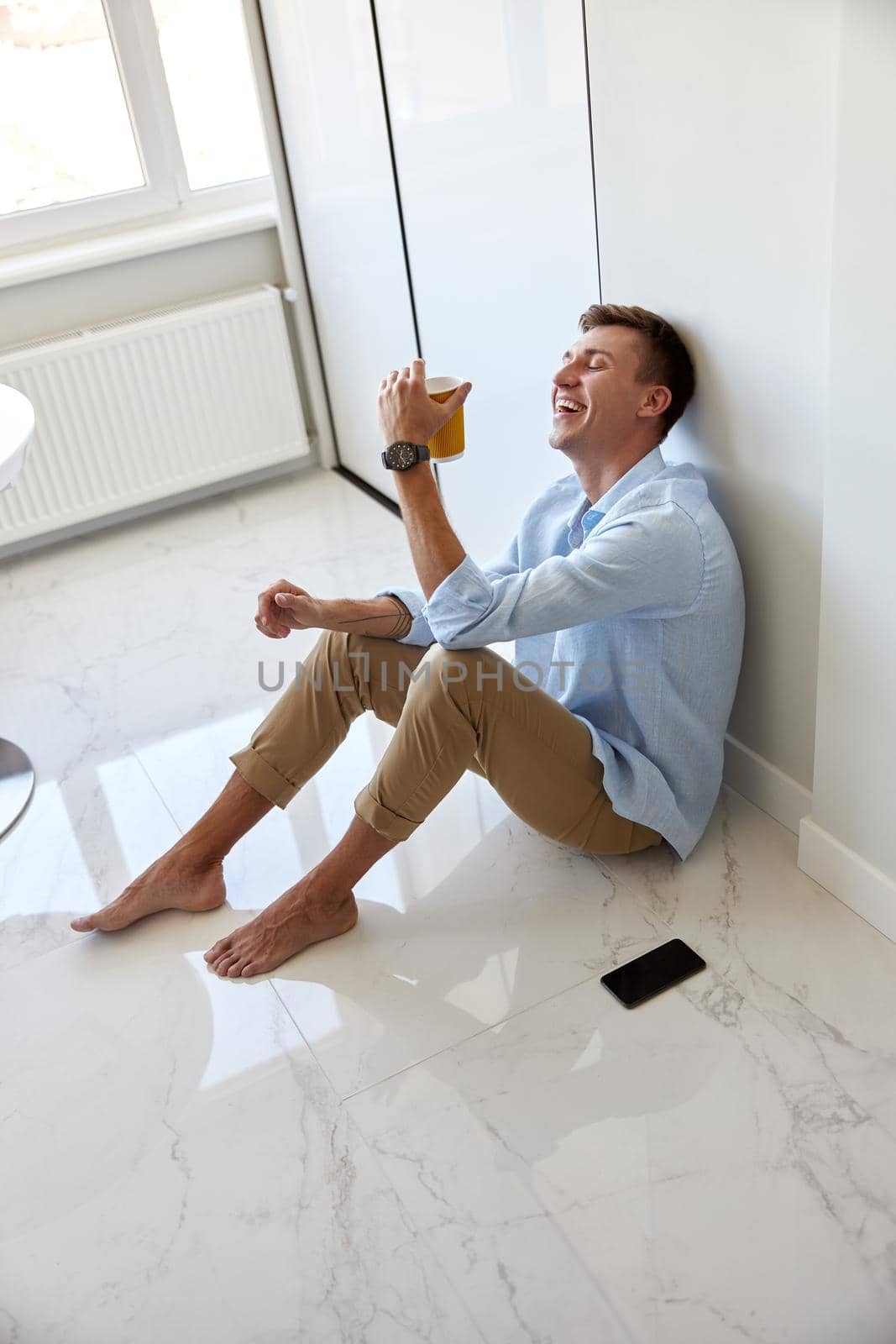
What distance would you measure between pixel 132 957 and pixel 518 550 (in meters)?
0.90

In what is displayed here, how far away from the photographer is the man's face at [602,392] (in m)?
1.75

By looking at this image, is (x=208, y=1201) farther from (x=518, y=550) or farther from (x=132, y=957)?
(x=518, y=550)

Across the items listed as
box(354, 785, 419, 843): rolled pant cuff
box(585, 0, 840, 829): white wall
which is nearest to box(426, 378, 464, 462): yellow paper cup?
box(585, 0, 840, 829): white wall

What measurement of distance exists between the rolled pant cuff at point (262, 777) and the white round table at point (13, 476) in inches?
22.7

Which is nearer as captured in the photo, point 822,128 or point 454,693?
point 822,128

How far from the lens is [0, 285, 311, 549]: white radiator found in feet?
10.6

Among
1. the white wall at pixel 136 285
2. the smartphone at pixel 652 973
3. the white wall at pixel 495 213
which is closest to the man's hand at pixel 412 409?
the white wall at pixel 495 213

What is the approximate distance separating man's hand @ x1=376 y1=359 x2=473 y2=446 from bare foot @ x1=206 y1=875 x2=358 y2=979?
0.69m

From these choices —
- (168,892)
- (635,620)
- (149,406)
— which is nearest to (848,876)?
(635,620)

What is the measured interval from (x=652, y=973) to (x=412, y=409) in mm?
859

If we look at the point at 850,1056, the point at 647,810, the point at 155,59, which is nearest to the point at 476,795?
the point at 647,810

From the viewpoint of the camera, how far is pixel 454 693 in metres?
1.69

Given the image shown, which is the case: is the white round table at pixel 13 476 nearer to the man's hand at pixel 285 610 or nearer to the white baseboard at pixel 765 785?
the man's hand at pixel 285 610

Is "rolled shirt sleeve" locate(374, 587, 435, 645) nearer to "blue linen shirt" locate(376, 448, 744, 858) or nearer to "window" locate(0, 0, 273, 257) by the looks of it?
"blue linen shirt" locate(376, 448, 744, 858)
